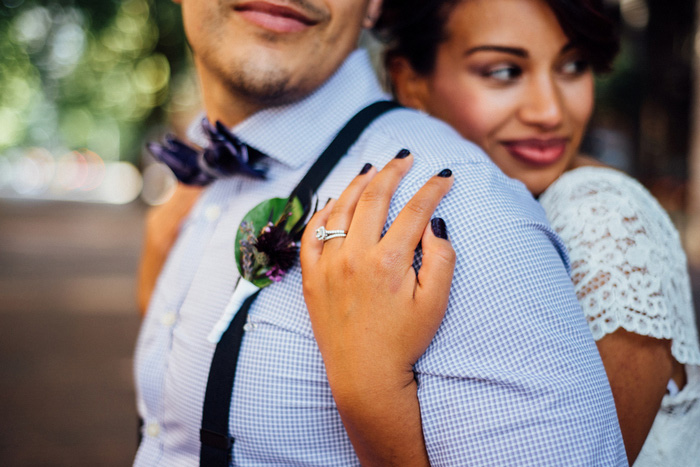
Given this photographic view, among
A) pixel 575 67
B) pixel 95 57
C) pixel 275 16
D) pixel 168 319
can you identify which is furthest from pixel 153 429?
pixel 95 57

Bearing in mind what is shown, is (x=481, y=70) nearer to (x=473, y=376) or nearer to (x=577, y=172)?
(x=577, y=172)

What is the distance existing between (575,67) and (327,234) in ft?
3.81

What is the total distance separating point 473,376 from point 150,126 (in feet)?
58.2

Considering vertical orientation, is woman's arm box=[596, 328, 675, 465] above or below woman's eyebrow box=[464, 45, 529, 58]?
below

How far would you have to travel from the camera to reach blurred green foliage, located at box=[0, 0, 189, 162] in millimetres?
11609

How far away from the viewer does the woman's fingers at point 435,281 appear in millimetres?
963

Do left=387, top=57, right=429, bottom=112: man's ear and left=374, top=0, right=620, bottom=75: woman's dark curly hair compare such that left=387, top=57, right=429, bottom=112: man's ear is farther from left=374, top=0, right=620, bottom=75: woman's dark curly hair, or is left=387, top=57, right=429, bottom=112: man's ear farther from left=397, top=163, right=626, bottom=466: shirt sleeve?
left=397, top=163, right=626, bottom=466: shirt sleeve

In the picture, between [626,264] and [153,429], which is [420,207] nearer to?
[626,264]

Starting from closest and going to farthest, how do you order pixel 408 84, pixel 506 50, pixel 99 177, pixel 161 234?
1. pixel 506 50
2. pixel 408 84
3. pixel 161 234
4. pixel 99 177

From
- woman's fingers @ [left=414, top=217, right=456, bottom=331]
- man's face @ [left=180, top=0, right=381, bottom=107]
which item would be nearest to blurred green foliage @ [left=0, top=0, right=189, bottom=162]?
man's face @ [left=180, top=0, right=381, bottom=107]

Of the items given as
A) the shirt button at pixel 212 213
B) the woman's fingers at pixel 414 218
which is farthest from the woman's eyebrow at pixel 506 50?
the shirt button at pixel 212 213

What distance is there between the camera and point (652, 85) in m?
11.3

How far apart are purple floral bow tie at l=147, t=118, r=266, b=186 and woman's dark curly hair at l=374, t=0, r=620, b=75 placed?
771 millimetres

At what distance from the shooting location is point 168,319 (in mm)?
1394
